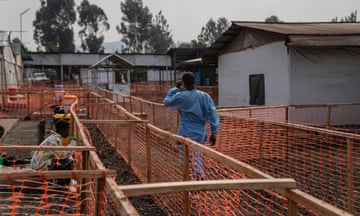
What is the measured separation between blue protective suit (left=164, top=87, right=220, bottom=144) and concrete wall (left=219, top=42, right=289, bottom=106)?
802cm

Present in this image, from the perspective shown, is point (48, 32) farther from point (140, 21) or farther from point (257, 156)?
point (257, 156)

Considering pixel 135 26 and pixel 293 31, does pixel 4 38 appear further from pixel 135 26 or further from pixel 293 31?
pixel 135 26

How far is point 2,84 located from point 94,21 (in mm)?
66922

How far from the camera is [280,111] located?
11.7 metres

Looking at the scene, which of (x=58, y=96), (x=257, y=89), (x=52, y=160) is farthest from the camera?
(x=58, y=96)

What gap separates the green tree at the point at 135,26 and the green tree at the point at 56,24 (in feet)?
47.2

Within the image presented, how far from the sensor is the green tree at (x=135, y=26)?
9119cm

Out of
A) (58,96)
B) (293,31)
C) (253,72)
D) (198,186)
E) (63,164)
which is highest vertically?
(293,31)

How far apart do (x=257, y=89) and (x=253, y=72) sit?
818 mm

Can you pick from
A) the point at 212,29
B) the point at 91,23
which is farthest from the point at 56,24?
the point at 212,29

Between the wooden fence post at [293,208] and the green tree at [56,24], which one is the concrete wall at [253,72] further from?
the green tree at [56,24]

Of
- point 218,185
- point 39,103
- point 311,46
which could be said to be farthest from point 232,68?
point 218,185

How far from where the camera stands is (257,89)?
1516 cm

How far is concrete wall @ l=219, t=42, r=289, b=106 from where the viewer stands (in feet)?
44.0
